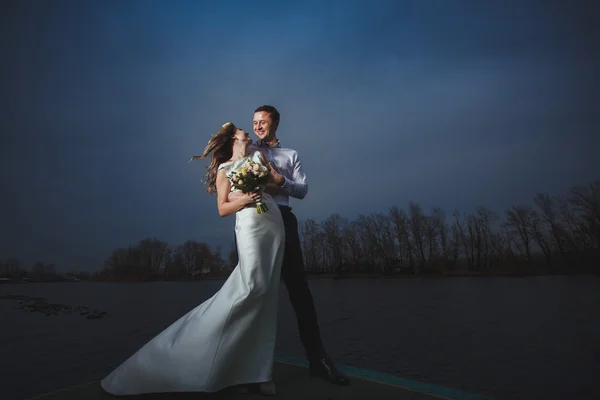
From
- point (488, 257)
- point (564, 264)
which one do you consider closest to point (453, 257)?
point (488, 257)

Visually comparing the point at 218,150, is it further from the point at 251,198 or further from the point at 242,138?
the point at 251,198

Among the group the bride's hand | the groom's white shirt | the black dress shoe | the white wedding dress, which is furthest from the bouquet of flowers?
the black dress shoe

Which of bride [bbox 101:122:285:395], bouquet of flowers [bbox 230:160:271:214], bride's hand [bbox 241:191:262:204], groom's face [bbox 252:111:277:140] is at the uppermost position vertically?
groom's face [bbox 252:111:277:140]

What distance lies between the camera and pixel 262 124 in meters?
3.67

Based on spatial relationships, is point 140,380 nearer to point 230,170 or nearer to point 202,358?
point 202,358

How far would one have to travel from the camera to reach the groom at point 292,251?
11.4ft

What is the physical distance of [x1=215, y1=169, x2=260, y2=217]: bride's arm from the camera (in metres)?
3.07

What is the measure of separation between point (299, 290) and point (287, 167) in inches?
54.5

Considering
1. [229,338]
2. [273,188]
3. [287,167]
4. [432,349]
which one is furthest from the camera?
[432,349]

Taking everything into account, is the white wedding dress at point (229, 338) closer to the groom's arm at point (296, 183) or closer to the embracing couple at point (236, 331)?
the embracing couple at point (236, 331)

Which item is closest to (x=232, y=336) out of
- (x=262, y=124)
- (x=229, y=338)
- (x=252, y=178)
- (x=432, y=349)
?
(x=229, y=338)

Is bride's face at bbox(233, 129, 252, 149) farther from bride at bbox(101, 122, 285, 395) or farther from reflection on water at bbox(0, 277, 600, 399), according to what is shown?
reflection on water at bbox(0, 277, 600, 399)

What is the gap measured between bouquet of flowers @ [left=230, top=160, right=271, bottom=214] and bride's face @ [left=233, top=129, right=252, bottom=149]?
0.52 m

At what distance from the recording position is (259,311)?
Answer: 2.91 meters
